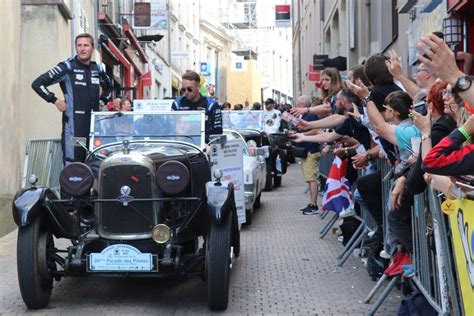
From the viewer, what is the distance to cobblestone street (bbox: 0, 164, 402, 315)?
19.0ft

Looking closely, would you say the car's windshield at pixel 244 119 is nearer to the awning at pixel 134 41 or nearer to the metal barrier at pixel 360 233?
the metal barrier at pixel 360 233

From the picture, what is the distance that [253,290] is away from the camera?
21.0 ft

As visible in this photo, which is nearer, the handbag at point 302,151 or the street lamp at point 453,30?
the street lamp at point 453,30

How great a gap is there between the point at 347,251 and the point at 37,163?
15.5 feet

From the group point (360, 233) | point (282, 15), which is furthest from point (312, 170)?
→ point (282, 15)

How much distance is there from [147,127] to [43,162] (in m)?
3.48

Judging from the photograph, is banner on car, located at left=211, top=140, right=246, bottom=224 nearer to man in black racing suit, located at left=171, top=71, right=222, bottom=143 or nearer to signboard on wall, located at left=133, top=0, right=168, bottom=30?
man in black racing suit, located at left=171, top=71, right=222, bottom=143

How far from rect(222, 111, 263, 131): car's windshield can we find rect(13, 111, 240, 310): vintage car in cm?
895

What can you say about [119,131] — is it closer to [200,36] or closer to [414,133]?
[414,133]

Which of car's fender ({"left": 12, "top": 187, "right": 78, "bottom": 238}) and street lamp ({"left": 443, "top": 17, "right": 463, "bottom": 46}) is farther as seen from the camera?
street lamp ({"left": 443, "top": 17, "right": 463, "bottom": 46})

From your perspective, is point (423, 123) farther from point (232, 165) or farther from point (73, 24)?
point (73, 24)

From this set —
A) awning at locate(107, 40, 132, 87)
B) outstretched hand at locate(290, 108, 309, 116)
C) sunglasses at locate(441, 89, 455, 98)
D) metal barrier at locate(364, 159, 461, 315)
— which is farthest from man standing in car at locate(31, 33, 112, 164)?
awning at locate(107, 40, 132, 87)

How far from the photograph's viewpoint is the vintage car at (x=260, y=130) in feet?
48.4

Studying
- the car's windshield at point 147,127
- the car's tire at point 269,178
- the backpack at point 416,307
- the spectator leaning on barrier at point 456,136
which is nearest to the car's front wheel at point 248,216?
the car's windshield at point 147,127
